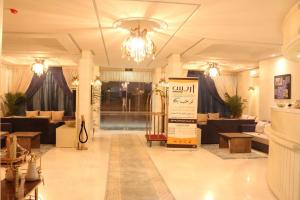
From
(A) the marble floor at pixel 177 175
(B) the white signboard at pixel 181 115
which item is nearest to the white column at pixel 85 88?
(A) the marble floor at pixel 177 175

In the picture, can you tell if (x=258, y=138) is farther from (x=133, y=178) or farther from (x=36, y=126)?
(x=36, y=126)

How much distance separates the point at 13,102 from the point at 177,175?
9470 mm

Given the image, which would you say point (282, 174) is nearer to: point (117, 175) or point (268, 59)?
point (117, 175)

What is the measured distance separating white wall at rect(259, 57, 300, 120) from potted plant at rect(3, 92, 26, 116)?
10152 millimetres

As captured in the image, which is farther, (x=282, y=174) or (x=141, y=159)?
(x=141, y=159)

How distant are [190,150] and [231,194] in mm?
3556

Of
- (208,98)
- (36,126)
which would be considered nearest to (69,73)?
(36,126)

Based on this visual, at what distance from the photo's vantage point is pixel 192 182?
5.26 metres

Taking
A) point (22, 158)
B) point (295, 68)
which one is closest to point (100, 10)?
point (22, 158)

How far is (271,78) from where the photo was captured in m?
9.41

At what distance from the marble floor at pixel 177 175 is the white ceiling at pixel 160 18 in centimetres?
293

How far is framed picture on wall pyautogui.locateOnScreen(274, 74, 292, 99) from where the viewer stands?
8.35 m

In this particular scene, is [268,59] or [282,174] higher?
[268,59]

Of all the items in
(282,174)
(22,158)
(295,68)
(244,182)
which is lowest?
(244,182)
